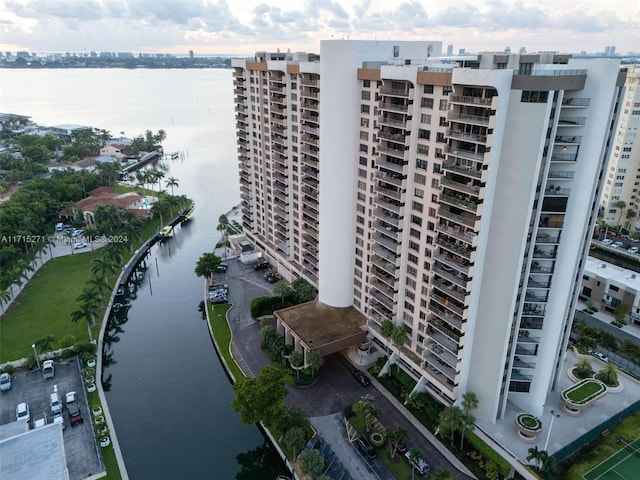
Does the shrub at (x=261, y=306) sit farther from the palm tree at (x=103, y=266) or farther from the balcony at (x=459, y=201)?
the balcony at (x=459, y=201)

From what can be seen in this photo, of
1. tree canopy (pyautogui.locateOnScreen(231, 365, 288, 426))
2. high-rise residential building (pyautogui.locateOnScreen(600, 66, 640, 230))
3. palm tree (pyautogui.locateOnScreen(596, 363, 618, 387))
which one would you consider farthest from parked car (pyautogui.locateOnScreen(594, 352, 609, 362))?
high-rise residential building (pyautogui.locateOnScreen(600, 66, 640, 230))

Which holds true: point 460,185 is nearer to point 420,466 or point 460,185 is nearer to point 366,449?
point 420,466

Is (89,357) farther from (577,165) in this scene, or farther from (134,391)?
(577,165)

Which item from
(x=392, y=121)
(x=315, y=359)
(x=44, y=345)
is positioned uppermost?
(x=392, y=121)

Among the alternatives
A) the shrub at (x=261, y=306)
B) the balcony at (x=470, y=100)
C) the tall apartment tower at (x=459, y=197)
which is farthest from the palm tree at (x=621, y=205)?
the shrub at (x=261, y=306)

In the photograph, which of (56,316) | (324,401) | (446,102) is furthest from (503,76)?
A: (56,316)

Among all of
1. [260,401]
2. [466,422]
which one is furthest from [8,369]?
[466,422]
